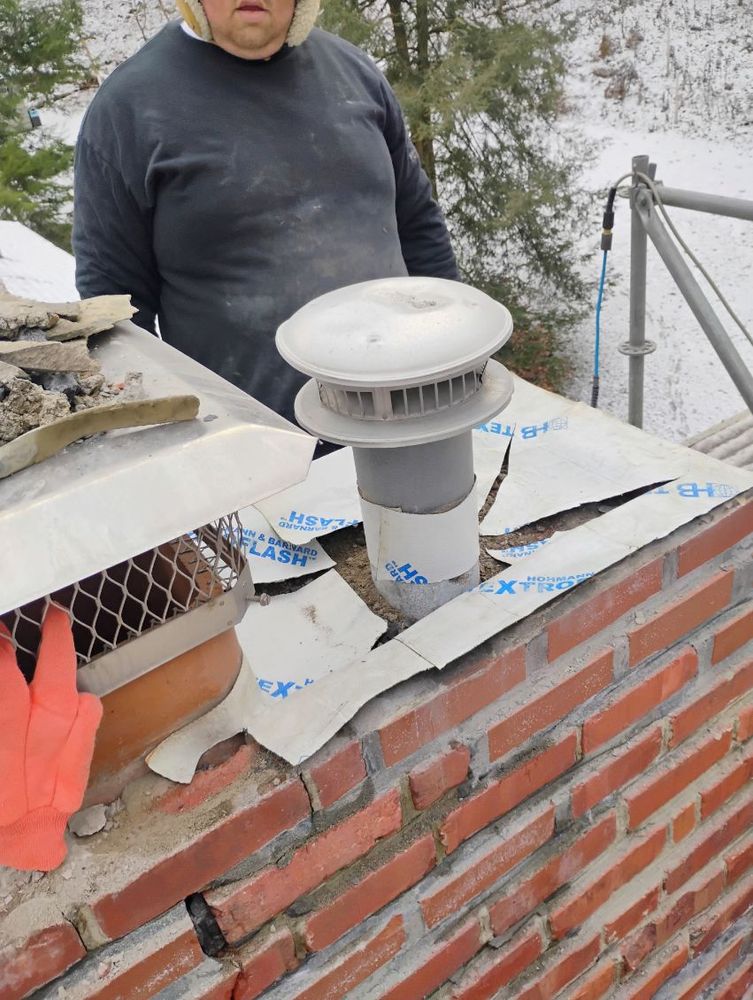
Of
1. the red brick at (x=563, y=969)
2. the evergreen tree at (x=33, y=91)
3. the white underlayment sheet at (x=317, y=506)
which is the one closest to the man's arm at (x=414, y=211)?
the white underlayment sheet at (x=317, y=506)

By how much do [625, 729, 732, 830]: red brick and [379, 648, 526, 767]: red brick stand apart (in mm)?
437

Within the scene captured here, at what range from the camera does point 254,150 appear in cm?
204

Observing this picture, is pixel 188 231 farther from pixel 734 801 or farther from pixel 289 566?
pixel 734 801

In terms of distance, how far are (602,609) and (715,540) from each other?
262 mm

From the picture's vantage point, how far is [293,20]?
6.56 ft

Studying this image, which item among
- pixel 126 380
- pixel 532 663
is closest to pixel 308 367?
pixel 126 380

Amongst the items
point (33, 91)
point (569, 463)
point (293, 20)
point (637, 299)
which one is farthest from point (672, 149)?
point (569, 463)

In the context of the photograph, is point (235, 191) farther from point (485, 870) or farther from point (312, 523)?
point (485, 870)

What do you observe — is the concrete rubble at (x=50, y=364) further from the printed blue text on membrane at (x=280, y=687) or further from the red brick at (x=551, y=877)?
the red brick at (x=551, y=877)

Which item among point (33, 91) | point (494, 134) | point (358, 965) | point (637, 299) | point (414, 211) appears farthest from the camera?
point (33, 91)

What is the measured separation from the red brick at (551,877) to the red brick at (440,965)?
48mm

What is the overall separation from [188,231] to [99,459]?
140 cm

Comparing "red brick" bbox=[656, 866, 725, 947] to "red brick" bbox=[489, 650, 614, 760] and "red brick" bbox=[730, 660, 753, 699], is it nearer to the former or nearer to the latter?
"red brick" bbox=[730, 660, 753, 699]

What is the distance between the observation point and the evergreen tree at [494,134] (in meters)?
5.56
